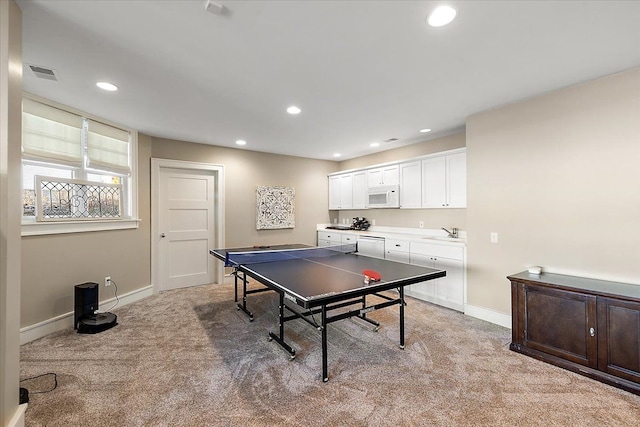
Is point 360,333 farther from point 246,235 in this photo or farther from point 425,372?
point 246,235

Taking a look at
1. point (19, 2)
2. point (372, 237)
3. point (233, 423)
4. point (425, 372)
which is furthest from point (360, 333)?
point (19, 2)

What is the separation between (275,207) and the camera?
588 cm

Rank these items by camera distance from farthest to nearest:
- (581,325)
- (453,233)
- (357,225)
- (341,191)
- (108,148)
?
(341,191) → (357,225) → (453,233) → (108,148) → (581,325)

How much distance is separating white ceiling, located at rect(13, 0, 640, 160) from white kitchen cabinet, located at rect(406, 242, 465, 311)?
183 cm

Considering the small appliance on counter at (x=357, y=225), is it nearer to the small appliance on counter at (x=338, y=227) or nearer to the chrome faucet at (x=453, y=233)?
the small appliance on counter at (x=338, y=227)

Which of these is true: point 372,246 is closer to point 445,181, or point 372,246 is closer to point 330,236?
point 330,236

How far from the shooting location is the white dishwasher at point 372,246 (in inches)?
193

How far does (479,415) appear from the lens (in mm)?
1882

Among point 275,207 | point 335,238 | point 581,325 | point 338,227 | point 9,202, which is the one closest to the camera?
point 9,202

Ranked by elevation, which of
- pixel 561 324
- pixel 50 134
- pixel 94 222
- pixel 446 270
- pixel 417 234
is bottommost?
pixel 561 324

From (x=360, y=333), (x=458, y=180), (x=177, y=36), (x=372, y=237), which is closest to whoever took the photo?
(x=177, y=36)

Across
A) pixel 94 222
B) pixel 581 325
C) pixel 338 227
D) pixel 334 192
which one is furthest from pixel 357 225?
pixel 94 222

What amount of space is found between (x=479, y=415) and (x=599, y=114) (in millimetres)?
2865

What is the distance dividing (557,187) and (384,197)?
2658mm
